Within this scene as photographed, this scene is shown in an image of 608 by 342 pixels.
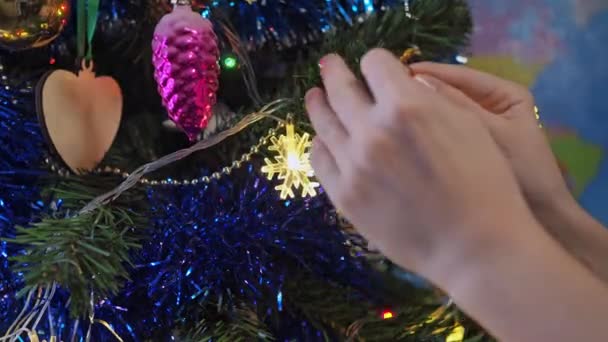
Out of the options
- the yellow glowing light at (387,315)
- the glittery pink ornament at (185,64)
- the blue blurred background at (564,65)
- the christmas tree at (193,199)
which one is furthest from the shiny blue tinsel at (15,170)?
the blue blurred background at (564,65)

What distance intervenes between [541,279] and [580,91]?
31.9 inches

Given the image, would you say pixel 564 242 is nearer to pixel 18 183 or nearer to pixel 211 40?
pixel 211 40

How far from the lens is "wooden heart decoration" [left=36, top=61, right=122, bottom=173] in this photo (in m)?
0.51

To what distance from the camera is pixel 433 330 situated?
537mm

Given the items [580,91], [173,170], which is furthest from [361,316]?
[580,91]

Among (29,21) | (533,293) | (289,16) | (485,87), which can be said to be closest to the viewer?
(533,293)

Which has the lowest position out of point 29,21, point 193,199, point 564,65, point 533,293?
point 533,293

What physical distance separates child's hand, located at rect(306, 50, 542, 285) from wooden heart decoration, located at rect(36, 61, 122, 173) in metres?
0.30

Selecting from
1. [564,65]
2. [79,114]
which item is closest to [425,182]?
[79,114]

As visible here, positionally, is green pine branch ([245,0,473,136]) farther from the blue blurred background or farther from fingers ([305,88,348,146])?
the blue blurred background

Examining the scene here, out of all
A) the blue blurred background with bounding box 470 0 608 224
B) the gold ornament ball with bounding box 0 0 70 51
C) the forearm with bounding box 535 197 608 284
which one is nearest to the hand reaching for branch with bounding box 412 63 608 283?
the forearm with bounding box 535 197 608 284

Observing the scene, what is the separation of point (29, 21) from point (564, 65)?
0.78m

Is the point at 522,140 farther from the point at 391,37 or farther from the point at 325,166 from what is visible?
the point at 391,37

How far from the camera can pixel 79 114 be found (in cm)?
54
